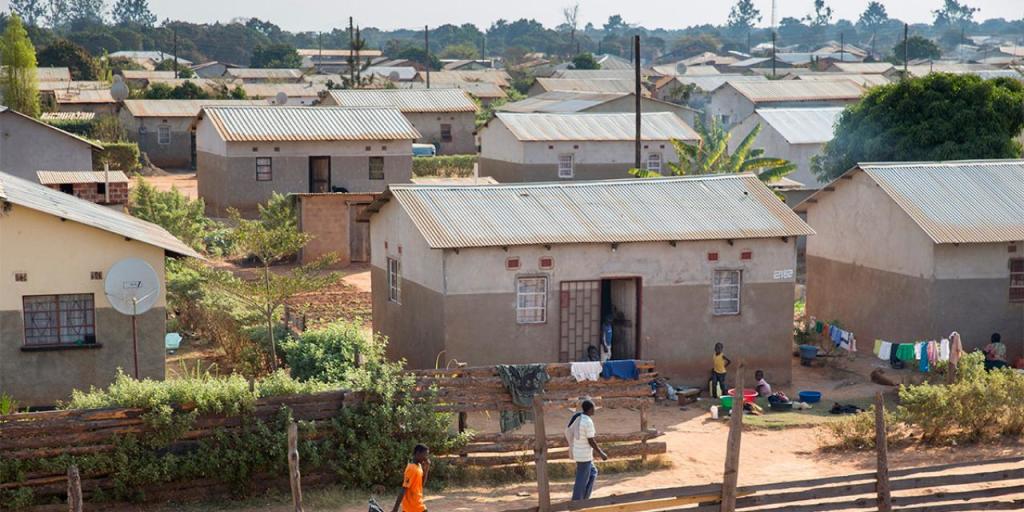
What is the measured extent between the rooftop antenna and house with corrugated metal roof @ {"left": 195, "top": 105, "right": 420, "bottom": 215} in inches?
907

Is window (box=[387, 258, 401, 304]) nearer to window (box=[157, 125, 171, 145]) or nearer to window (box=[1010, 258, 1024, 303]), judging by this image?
window (box=[1010, 258, 1024, 303])

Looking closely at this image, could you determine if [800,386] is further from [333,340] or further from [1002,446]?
[333,340]

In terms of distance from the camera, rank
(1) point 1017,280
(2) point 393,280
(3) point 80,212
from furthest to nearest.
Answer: (1) point 1017,280, (2) point 393,280, (3) point 80,212

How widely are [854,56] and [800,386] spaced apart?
133289 millimetres

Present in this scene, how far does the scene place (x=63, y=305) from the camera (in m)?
20.2

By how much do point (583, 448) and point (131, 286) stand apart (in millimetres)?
8484

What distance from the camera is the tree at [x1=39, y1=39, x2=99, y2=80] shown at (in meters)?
93.1

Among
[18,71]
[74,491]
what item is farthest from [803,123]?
[74,491]

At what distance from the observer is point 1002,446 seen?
1939 centimetres

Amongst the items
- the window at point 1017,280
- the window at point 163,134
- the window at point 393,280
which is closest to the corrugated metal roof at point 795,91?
the window at point 163,134

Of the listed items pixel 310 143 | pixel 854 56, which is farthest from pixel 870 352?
pixel 854 56

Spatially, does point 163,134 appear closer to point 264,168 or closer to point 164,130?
point 164,130

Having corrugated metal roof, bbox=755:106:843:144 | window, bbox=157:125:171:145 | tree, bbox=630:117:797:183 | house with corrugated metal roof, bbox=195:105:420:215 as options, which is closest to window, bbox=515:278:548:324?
tree, bbox=630:117:797:183

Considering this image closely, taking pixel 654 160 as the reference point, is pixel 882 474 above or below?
below
